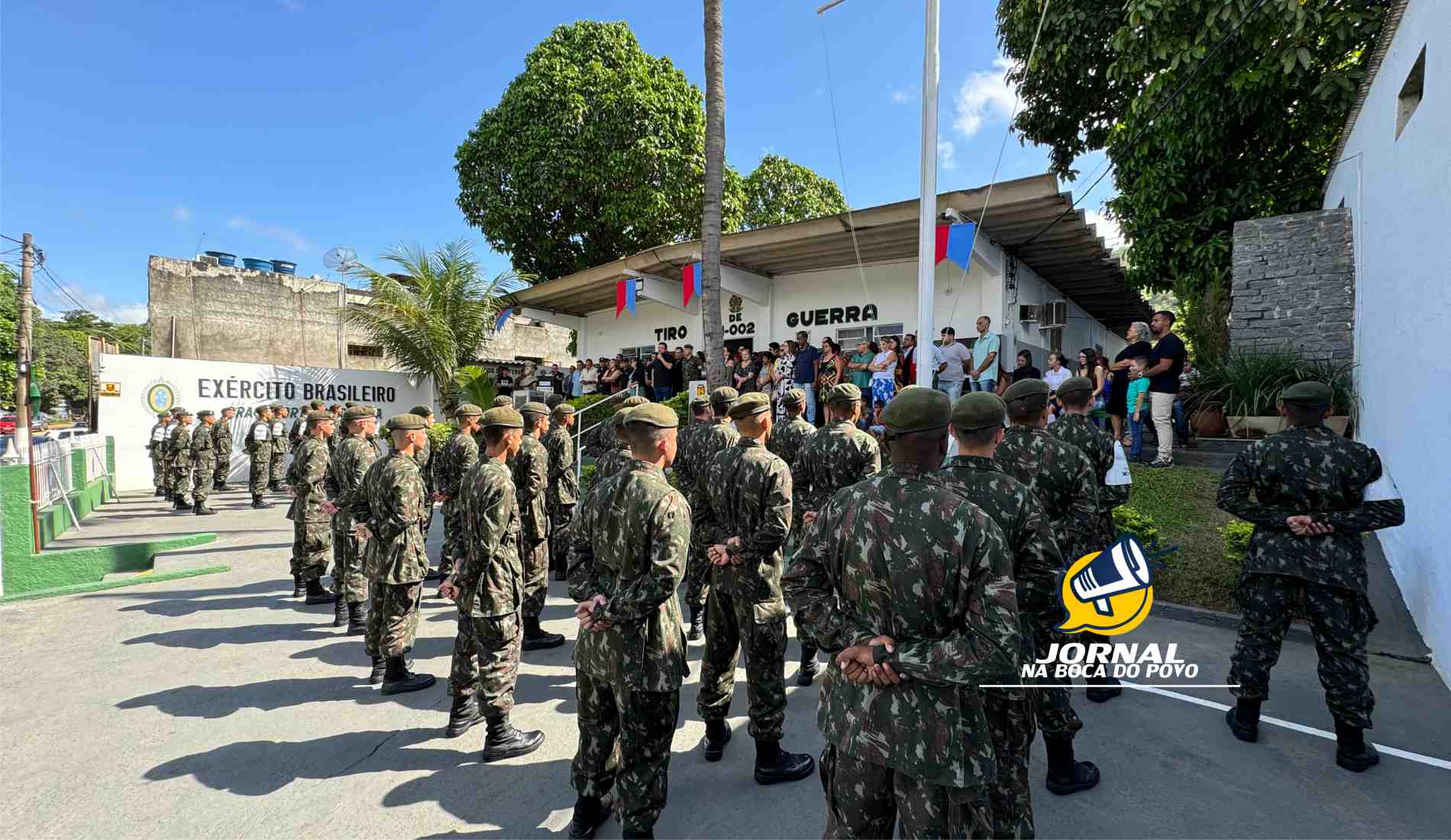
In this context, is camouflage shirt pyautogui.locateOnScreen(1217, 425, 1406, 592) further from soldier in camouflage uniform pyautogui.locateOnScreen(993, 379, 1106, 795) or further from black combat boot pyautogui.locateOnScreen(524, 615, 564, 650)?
black combat boot pyautogui.locateOnScreen(524, 615, 564, 650)

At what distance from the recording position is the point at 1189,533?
6.77 metres

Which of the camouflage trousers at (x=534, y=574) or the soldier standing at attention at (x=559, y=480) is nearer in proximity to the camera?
the camouflage trousers at (x=534, y=574)

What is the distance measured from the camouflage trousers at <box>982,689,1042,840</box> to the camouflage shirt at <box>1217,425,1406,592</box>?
2.04 metres

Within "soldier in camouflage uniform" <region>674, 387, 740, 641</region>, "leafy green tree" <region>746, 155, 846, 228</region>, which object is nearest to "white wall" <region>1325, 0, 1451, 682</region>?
"soldier in camouflage uniform" <region>674, 387, 740, 641</region>

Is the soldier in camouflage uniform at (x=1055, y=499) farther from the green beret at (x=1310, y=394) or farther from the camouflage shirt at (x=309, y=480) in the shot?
the camouflage shirt at (x=309, y=480)

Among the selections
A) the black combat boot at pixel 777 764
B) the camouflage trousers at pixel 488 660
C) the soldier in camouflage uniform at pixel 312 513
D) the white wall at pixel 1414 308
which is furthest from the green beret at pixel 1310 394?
the soldier in camouflage uniform at pixel 312 513

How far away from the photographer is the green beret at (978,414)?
2.63 metres

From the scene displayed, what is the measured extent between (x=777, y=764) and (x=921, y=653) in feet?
6.02

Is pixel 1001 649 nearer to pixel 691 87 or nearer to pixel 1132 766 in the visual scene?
pixel 1132 766

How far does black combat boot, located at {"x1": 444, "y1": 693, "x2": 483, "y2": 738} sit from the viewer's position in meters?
3.88

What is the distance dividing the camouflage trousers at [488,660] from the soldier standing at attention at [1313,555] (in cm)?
411

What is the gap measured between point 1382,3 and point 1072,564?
1181 centimetres

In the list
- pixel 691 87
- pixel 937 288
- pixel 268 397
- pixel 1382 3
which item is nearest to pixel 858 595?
pixel 937 288

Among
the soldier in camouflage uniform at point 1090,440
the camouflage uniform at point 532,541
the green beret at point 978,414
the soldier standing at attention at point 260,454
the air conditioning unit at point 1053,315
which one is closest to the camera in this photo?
the green beret at point 978,414
